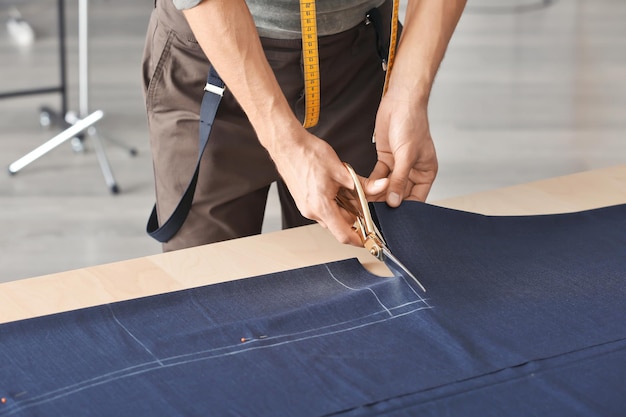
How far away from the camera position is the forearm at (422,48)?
138cm

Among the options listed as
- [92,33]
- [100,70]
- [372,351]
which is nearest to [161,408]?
[372,351]

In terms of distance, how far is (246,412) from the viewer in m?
0.92

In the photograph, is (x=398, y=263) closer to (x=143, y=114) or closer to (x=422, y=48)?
(x=422, y=48)

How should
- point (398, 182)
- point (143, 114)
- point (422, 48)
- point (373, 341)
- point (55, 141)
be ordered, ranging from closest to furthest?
point (373, 341) → point (398, 182) → point (422, 48) → point (55, 141) → point (143, 114)

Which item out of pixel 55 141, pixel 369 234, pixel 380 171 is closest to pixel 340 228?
pixel 369 234

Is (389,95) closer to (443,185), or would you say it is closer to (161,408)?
(161,408)

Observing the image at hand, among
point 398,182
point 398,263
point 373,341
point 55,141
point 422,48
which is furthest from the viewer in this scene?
point 55,141

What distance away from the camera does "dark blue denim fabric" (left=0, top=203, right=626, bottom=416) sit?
946 millimetres

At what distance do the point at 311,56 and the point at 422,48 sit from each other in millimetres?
166

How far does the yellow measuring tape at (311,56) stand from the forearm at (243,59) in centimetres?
11

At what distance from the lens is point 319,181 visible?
48.4 inches

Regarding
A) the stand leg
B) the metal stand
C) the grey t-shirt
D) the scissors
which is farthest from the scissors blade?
the stand leg

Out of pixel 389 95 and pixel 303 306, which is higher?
pixel 389 95

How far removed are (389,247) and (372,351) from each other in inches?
8.2
